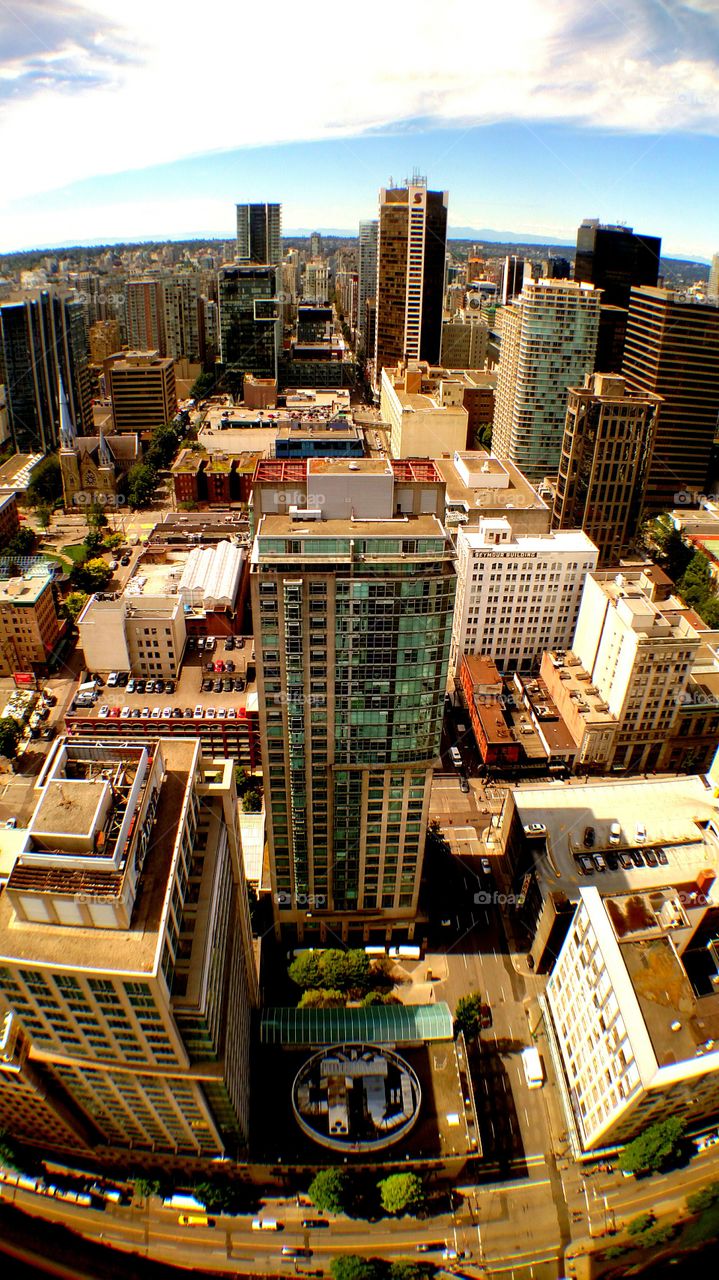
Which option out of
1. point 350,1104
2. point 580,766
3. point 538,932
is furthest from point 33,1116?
point 580,766

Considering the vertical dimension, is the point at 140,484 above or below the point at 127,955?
below

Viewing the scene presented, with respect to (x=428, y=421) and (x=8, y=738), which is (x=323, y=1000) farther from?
(x=428, y=421)

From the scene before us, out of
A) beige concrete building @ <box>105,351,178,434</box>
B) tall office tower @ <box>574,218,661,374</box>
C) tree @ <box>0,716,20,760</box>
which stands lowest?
tree @ <box>0,716,20,760</box>

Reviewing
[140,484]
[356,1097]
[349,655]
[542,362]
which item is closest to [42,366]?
[140,484]

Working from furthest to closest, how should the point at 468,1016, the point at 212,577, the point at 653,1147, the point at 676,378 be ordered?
1. the point at 676,378
2. the point at 212,577
3. the point at 468,1016
4. the point at 653,1147

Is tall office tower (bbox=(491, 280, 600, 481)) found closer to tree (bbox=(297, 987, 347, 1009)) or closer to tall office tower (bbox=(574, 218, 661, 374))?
→ tall office tower (bbox=(574, 218, 661, 374))

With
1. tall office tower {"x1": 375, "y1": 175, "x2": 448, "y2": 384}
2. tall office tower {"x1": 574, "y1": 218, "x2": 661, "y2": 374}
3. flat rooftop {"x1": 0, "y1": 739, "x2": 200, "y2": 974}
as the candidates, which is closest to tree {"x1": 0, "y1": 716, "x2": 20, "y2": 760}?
flat rooftop {"x1": 0, "y1": 739, "x2": 200, "y2": 974}
